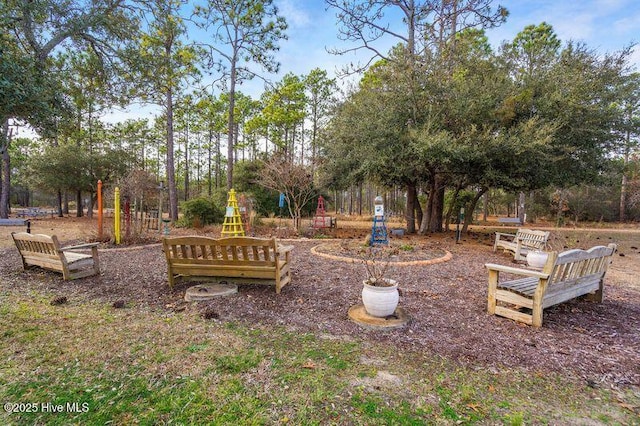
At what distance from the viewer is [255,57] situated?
49.5 feet

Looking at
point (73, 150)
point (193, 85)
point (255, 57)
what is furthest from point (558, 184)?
point (73, 150)

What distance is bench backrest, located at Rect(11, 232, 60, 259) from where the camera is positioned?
5.02 m

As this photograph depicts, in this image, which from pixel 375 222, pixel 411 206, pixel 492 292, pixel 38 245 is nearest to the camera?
pixel 492 292

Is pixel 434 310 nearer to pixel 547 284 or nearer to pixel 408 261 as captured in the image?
pixel 547 284

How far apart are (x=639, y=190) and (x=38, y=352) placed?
2671 cm

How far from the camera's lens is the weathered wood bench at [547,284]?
11.3 feet

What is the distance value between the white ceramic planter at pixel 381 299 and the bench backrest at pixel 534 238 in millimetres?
5331

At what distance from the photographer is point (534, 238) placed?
7.44 metres

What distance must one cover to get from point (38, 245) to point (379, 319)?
18.9 feet

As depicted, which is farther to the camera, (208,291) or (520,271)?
(208,291)

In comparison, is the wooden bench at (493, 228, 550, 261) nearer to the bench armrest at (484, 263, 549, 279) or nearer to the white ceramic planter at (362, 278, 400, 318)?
the bench armrest at (484, 263, 549, 279)

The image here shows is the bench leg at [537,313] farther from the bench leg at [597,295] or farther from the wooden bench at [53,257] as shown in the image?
the wooden bench at [53,257]

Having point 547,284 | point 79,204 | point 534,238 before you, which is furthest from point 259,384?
point 79,204

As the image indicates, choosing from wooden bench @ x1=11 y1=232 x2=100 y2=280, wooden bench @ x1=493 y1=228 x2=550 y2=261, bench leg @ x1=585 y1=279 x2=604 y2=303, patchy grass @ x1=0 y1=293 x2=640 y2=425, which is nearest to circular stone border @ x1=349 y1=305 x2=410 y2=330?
patchy grass @ x1=0 y1=293 x2=640 y2=425
